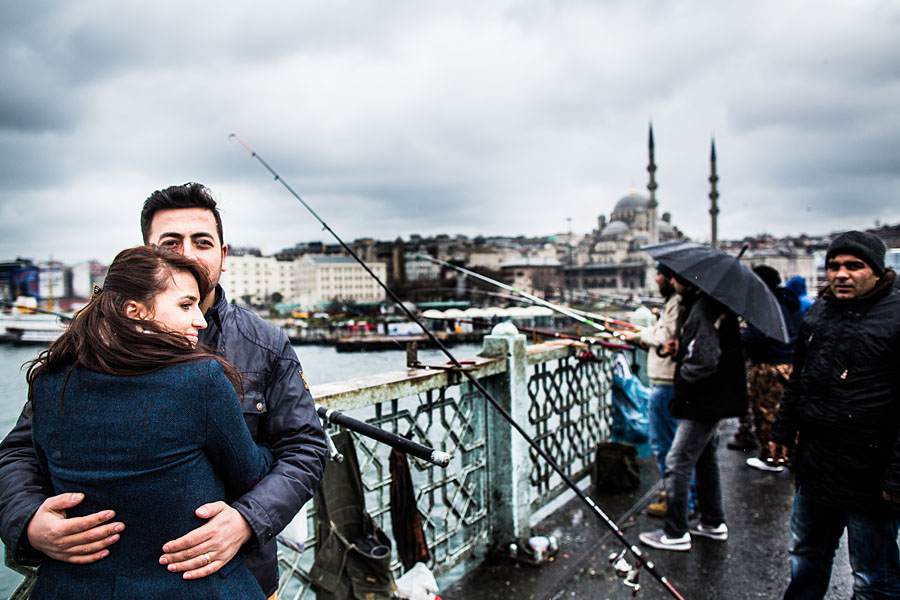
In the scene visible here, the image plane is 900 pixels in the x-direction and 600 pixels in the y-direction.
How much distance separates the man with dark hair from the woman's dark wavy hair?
336 centimetres

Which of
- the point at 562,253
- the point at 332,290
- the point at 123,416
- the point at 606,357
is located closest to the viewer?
the point at 123,416

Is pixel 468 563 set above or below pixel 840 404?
below

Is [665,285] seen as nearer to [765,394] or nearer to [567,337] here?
[567,337]

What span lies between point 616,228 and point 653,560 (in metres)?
108

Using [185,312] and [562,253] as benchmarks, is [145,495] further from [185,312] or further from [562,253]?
[562,253]

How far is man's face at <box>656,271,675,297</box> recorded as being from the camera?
3.57 meters

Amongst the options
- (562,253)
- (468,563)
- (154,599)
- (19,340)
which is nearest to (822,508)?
(468,563)

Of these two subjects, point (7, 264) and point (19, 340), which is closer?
point (7, 264)

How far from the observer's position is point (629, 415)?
173 inches

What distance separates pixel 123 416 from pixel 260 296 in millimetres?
64539

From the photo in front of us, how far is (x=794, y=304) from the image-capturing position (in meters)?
4.11

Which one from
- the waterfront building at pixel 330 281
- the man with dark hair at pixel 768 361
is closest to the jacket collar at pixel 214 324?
the man with dark hair at pixel 768 361

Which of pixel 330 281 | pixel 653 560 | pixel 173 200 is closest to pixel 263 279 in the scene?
pixel 330 281

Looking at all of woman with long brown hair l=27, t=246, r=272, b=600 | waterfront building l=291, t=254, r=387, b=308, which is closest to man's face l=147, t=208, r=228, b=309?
woman with long brown hair l=27, t=246, r=272, b=600
